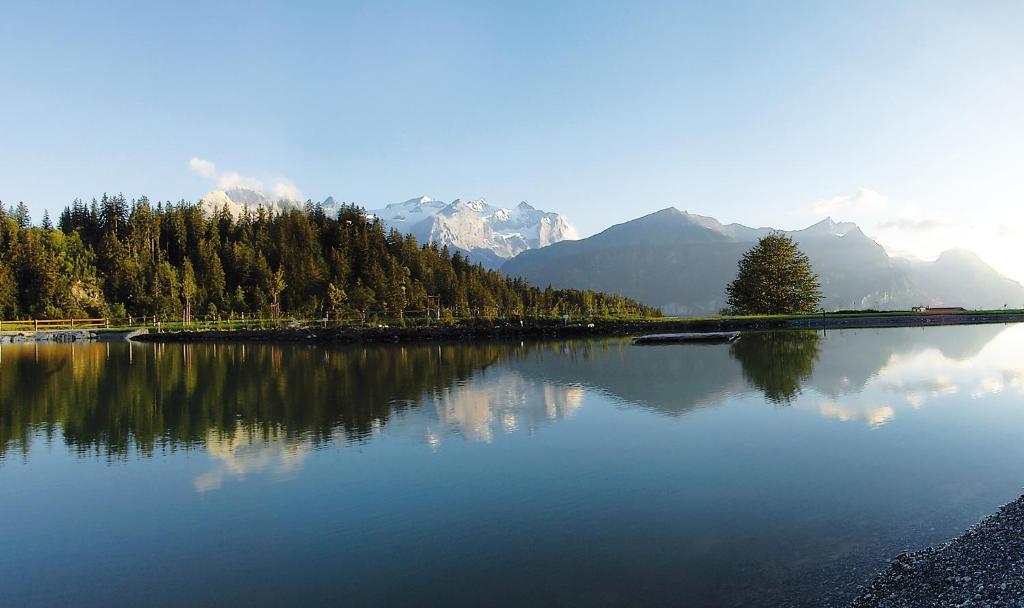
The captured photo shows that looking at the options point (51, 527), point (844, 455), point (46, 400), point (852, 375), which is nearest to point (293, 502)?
point (51, 527)

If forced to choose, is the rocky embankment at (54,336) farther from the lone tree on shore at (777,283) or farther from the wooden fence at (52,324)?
the lone tree on shore at (777,283)

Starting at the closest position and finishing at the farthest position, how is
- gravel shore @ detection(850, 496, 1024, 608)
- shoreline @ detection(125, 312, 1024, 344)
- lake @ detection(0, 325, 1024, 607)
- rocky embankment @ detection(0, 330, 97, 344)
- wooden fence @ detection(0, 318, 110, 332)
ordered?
gravel shore @ detection(850, 496, 1024, 608) → lake @ detection(0, 325, 1024, 607) → shoreline @ detection(125, 312, 1024, 344) → rocky embankment @ detection(0, 330, 97, 344) → wooden fence @ detection(0, 318, 110, 332)

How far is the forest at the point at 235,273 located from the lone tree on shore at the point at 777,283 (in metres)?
25.9

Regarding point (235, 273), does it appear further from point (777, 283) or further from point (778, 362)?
point (778, 362)

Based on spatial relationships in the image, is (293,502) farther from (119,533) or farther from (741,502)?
(741,502)

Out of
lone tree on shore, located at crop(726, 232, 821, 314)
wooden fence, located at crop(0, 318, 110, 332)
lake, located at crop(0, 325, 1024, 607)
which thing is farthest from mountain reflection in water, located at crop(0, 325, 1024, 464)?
wooden fence, located at crop(0, 318, 110, 332)

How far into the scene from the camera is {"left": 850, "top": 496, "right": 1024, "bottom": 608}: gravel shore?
29.9ft

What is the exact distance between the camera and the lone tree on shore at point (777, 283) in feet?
327

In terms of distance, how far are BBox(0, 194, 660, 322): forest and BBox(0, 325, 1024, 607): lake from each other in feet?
261

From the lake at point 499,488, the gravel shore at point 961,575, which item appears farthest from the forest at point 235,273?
the gravel shore at point 961,575

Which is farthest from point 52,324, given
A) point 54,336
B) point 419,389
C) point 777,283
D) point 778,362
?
point 777,283

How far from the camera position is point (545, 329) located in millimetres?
86250

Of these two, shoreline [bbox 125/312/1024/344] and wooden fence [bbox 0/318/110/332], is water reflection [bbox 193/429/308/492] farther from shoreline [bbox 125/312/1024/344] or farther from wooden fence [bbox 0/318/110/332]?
wooden fence [bbox 0/318/110/332]

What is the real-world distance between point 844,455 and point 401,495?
1351 centimetres
